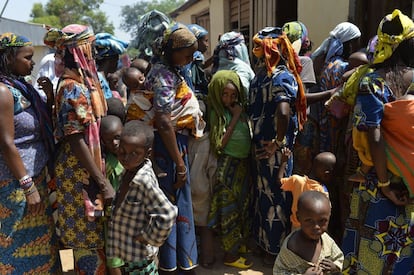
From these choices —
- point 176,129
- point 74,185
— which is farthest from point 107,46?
point 74,185

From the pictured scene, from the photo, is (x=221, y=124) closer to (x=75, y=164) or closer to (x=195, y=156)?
(x=195, y=156)

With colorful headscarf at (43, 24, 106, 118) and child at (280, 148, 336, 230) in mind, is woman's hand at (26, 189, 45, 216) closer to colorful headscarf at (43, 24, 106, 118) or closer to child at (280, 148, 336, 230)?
colorful headscarf at (43, 24, 106, 118)

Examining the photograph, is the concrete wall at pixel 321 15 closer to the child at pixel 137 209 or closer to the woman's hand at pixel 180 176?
the woman's hand at pixel 180 176

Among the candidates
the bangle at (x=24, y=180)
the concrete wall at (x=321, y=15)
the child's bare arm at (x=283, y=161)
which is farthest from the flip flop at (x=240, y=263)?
the concrete wall at (x=321, y=15)

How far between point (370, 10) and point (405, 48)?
3147 millimetres

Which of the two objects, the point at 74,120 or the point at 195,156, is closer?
the point at 74,120

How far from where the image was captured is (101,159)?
2.63m

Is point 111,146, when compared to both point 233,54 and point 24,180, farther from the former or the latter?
point 233,54

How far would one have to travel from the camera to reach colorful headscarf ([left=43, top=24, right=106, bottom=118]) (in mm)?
2500

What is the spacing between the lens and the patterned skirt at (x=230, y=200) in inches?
139

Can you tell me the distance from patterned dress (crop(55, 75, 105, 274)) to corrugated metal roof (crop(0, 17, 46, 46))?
12.9 metres

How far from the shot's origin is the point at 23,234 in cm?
260

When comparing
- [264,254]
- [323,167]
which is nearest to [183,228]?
[264,254]

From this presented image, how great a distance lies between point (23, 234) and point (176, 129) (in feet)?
4.08
